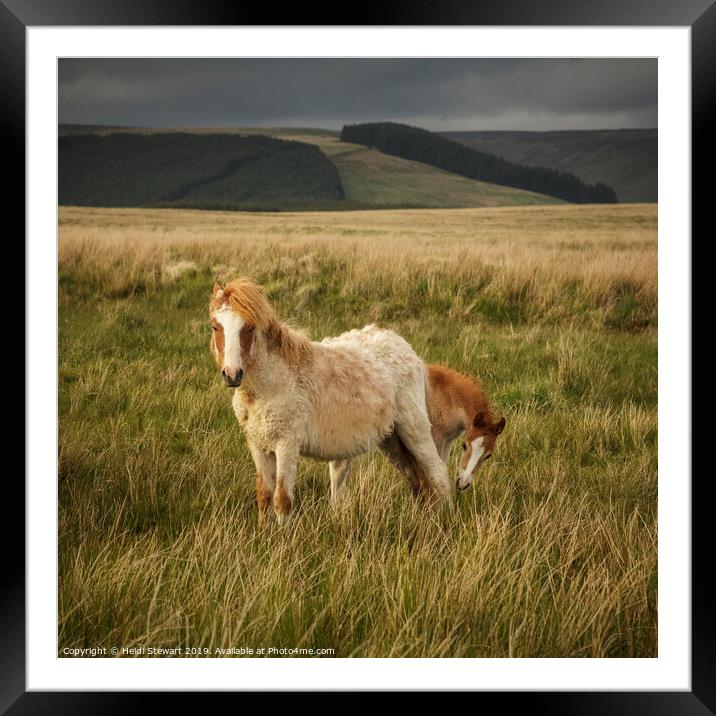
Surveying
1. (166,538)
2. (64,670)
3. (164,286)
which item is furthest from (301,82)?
(164,286)

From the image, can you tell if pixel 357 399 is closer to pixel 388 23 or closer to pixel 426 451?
pixel 426 451

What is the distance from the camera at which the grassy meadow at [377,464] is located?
4.00 meters

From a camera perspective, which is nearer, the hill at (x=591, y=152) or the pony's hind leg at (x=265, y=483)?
the pony's hind leg at (x=265, y=483)

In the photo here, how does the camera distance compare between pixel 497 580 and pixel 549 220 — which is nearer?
pixel 497 580

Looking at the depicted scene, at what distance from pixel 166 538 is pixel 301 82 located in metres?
3.39

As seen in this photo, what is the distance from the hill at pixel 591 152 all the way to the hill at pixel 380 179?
507mm

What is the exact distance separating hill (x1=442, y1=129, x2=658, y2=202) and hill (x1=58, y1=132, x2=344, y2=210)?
5.61 ft

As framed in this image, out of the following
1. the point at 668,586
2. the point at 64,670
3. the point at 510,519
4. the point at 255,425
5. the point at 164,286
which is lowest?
the point at 64,670

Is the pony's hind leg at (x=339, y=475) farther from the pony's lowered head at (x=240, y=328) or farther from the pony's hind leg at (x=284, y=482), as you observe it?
the pony's lowered head at (x=240, y=328)

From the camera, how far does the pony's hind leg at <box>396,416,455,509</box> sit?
5.12m

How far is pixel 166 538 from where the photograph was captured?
478cm

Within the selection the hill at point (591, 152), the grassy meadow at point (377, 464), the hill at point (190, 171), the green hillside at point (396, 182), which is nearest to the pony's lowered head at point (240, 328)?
the grassy meadow at point (377, 464)

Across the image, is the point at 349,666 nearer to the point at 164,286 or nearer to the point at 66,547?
the point at 66,547

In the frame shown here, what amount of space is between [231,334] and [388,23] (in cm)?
211
